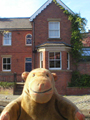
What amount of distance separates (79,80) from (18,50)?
832cm

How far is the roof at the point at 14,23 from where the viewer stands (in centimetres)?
1950

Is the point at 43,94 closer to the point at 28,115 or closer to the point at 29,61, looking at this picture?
the point at 28,115

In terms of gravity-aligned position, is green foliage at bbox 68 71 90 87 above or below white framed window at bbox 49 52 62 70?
below

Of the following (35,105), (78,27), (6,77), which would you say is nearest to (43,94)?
(35,105)

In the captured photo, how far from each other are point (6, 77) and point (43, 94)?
15.8 m

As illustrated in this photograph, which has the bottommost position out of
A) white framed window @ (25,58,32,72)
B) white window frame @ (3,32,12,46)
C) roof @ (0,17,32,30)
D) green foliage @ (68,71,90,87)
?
green foliage @ (68,71,90,87)

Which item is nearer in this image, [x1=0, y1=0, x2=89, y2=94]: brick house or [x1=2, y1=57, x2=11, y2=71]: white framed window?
[x1=0, y1=0, x2=89, y2=94]: brick house

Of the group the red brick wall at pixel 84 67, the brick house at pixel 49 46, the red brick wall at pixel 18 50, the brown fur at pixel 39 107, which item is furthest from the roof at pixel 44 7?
the brown fur at pixel 39 107

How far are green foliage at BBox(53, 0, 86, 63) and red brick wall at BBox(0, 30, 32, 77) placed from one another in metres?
5.99

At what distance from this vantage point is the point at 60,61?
14.4m

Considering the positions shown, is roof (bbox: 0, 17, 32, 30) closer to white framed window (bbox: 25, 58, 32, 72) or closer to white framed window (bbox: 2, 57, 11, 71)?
white framed window (bbox: 2, 57, 11, 71)

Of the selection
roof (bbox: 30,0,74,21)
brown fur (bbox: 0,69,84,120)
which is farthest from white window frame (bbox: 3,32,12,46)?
brown fur (bbox: 0,69,84,120)

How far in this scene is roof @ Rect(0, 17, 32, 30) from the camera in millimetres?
19500

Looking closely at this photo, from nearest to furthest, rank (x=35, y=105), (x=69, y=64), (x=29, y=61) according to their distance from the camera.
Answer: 1. (x=35, y=105)
2. (x=69, y=64)
3. (x=29, y=61)
